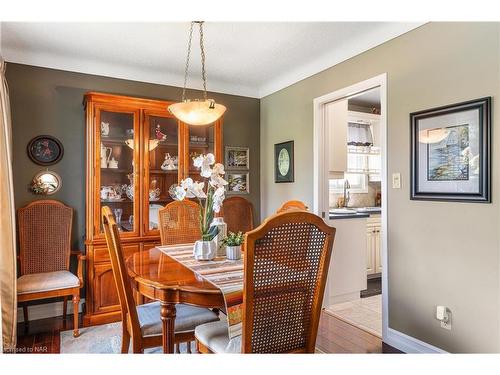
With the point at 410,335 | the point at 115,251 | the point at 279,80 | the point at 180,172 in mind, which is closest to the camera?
the point at 115,251

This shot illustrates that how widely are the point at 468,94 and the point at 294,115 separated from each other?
182cm

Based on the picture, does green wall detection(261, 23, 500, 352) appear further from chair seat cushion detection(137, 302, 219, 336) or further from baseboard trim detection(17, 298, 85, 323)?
baseboard trim detection(17, 298, 85, 323)

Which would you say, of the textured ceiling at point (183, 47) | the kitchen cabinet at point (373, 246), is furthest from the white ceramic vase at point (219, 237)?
the kitchen cabinet at point (373, 246)

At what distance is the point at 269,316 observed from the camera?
4.39ft

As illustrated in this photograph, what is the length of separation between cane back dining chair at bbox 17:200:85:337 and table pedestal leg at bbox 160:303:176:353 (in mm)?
1394

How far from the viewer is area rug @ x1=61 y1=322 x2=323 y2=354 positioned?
94.0 inches

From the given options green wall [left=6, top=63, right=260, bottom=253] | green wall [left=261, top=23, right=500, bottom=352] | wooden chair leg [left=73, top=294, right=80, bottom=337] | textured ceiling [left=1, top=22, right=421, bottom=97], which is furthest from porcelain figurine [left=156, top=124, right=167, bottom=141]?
green wall [left=261, top=23, right=500, bottom=352]

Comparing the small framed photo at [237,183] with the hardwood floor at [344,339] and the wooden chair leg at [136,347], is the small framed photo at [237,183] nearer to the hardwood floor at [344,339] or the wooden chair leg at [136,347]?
the hardwood floor at [344,339]

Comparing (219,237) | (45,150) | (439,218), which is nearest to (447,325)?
(439,218)

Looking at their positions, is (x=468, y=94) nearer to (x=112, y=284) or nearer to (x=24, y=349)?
(x=112, y=284)

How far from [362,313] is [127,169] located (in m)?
2.66

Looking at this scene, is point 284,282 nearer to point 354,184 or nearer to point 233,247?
point 233,247

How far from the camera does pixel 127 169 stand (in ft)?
10.4
